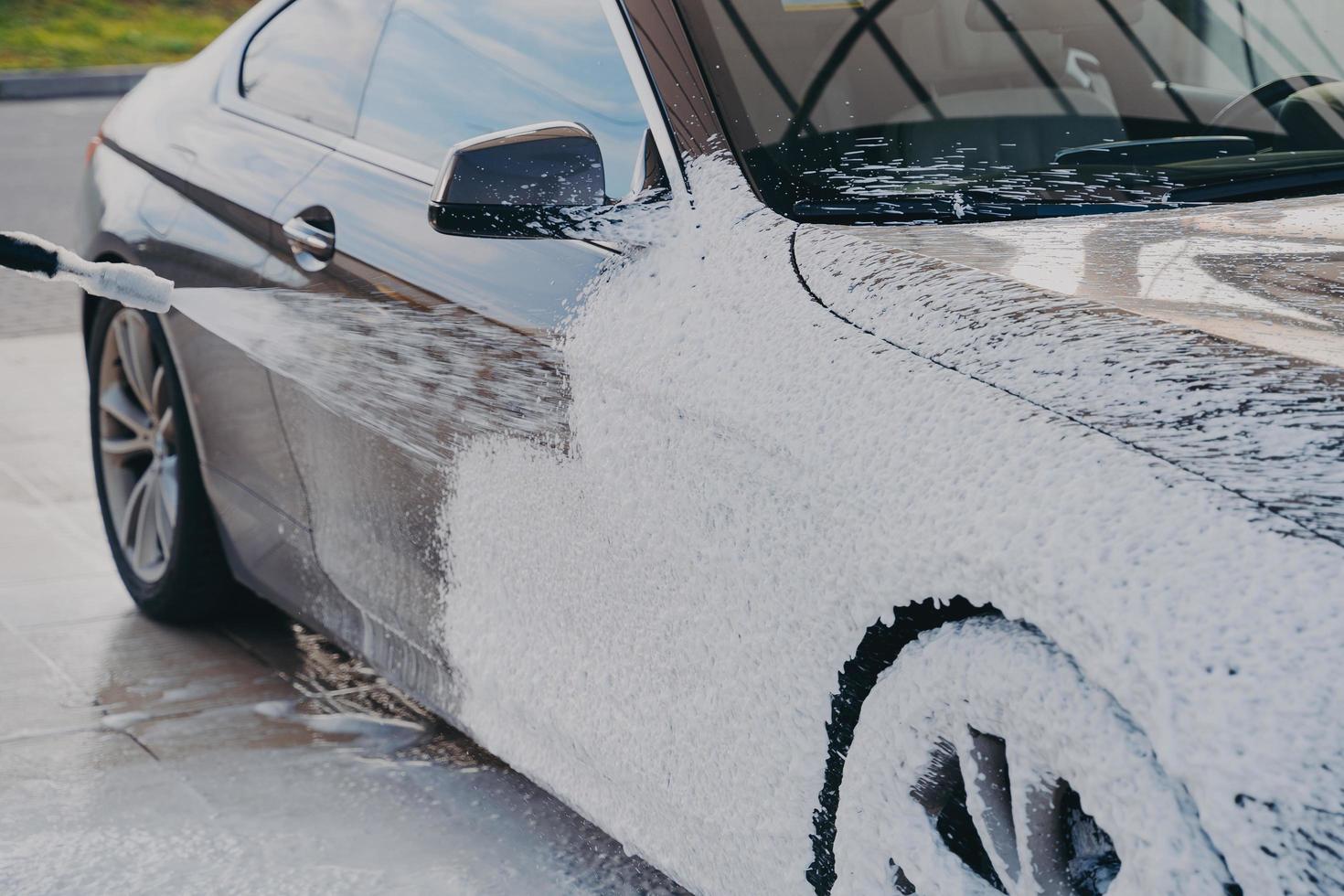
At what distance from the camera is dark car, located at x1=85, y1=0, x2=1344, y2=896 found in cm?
144

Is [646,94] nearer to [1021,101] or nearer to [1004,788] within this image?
[1021,101]

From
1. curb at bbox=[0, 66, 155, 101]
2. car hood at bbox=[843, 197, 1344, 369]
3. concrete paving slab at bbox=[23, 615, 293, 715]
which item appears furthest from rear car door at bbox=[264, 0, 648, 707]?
curb at bbox=[0, 66, 155, 101]

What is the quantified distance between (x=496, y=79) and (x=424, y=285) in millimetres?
363

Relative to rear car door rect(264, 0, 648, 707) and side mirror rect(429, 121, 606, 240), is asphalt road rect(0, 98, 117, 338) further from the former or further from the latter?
side mirror rect(429, 121, 606, 240)

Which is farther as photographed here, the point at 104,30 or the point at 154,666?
the point at 104,30

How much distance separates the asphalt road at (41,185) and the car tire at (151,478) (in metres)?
0.31

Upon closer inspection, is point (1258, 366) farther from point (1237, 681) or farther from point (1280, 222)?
point (1280, 222)

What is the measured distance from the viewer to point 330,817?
9.84 ft

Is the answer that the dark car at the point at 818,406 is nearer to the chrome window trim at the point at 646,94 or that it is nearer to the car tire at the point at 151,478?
the chrome window trim at the point at 646,94

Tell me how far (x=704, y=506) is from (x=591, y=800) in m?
0.60

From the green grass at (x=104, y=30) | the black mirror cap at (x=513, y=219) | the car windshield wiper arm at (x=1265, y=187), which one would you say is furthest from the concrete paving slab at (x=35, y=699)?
the green grass at (x=104, y=30)

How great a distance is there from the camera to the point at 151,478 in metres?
3.78

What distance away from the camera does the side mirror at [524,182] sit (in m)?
2.19

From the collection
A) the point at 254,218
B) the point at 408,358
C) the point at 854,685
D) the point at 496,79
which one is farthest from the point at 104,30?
the point at 854,685
